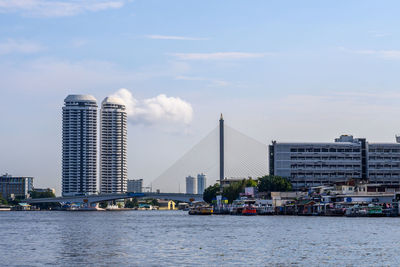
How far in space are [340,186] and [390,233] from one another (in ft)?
278

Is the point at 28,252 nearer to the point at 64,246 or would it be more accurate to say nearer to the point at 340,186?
the point at 64,246

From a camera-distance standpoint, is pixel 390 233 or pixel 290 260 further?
pixel 390 233

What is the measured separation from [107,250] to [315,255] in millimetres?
19340

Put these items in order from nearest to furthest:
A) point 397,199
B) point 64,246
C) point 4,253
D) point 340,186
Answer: point 4,253, point 64,246, point 397,199, point 340,186

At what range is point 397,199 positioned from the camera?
15462 centimetres

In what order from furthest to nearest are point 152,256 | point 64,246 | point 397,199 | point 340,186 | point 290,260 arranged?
point 340,186, point 397,199, point 64,246, point 152,256, point 290,260

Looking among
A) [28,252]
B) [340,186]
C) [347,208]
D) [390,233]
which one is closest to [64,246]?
[28,252]

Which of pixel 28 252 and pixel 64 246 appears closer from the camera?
pixel 28 252

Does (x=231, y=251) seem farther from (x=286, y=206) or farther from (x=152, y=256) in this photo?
(x=286, y=206)

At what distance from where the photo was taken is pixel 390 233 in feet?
292

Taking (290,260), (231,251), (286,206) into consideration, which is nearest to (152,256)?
(231,251)

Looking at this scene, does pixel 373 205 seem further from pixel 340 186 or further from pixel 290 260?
pixel 290 260

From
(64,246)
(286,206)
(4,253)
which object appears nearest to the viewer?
(4,253)

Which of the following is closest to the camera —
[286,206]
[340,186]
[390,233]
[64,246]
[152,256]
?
[152,256]
